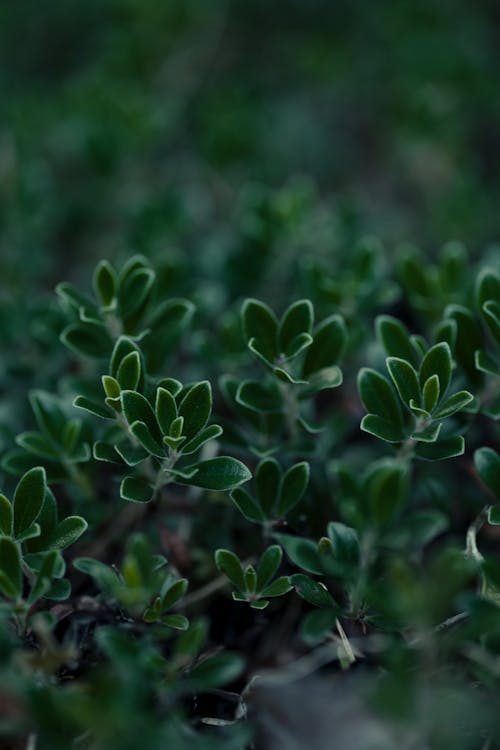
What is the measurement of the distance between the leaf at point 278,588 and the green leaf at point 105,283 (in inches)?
30.9

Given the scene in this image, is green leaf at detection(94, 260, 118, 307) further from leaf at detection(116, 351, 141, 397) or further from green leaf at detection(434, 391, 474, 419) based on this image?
green leaf at detection(434, 391, 474, 419)

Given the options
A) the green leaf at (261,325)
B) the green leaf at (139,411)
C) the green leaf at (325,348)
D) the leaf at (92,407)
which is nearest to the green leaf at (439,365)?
the green leaf at (325,348)

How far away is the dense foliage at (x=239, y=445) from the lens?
1.50 m

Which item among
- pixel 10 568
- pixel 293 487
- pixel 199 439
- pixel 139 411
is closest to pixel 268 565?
pixel 293 487

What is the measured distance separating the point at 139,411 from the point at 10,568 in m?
0.41

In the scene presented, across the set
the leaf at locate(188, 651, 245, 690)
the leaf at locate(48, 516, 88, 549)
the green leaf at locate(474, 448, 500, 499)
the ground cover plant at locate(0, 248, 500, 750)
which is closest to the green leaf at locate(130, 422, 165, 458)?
the ground cover plant at locate(0, 248, 500, 750)

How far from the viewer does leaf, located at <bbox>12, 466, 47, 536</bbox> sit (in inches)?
65.3

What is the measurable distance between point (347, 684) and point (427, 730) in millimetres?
269

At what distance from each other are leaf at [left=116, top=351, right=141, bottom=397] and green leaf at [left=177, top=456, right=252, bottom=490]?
23 cm

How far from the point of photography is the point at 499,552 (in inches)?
78.5


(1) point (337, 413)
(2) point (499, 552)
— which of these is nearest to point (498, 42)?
(1) point (337, 413)

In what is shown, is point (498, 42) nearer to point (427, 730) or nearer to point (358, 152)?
point (358, 152)

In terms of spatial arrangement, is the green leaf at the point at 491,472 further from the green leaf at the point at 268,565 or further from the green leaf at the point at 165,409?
the green leaf at the point at 165,409

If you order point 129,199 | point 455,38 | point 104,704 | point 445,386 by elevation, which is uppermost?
point 455,38
